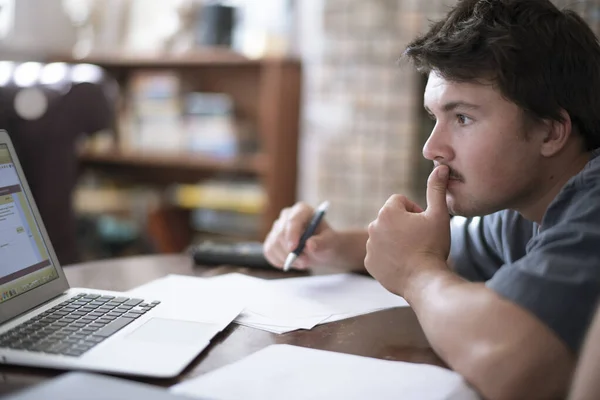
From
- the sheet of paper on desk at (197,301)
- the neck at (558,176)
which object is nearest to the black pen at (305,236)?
the sheet of paper on desk at (197,301)

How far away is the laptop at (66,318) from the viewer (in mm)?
707

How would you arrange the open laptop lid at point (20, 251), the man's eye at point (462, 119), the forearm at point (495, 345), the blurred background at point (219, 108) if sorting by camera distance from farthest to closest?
the blurred background at point (219, 108), the man's eye at point (462, 119), the open laptop lid at point (20, 251), the forearm at point (495, 345)

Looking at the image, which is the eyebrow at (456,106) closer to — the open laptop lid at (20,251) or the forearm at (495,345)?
the forearm at (495,345)

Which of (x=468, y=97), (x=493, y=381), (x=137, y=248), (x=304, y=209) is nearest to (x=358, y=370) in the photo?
(x=493, y=381)

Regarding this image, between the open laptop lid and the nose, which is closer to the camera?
the open laptop lid

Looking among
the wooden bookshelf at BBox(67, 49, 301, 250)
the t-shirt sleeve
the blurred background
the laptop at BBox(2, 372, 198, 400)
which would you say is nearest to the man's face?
the t-shirt sleeve

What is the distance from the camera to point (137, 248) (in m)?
3.32

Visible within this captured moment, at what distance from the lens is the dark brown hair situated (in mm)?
905

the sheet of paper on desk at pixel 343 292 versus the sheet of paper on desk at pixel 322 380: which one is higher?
the sheet of paper on desk at pixel 322 380

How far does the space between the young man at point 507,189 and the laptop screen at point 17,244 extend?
0.46 metres

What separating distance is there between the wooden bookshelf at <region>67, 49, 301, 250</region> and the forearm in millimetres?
2169

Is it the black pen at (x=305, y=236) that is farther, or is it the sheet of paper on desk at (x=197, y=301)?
the black pen at (x=305, y=236)

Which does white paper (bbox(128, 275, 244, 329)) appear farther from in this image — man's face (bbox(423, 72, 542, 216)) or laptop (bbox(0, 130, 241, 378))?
man's face (bbox(423, 72, 542, 216))

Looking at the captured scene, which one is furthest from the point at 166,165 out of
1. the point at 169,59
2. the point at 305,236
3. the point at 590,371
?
the point at 590,371
